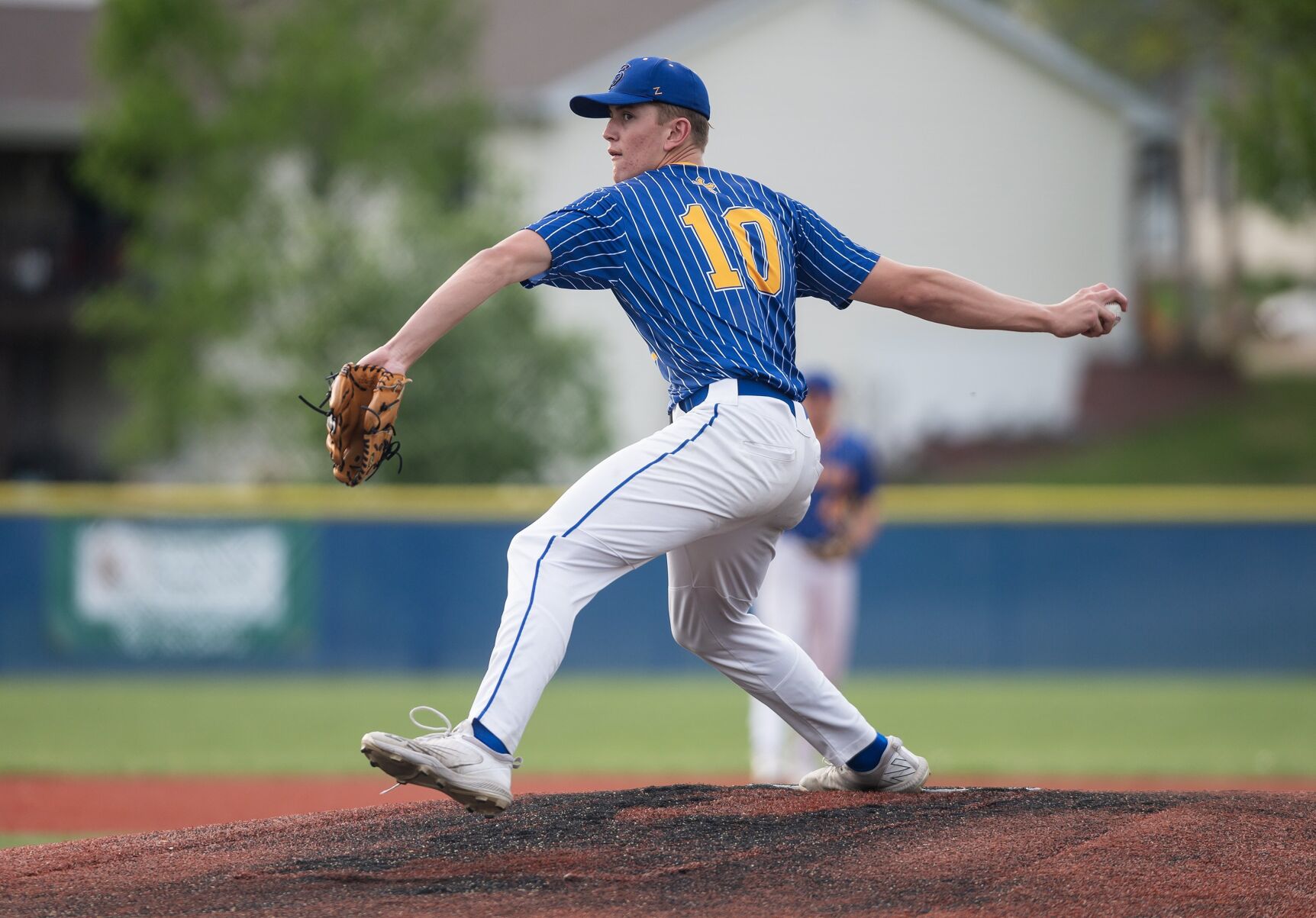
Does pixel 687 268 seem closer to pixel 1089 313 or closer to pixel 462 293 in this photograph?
pixel 462 293

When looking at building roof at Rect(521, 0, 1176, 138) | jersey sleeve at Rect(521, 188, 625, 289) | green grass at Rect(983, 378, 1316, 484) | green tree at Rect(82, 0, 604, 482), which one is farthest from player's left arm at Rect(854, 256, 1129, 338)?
green grass at Rect(983, 378, 1316, 484)

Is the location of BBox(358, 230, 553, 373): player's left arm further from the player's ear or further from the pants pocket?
the pants pocket

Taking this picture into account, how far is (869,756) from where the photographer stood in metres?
4.23

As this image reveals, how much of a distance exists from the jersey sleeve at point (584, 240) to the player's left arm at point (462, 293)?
1.8 inches

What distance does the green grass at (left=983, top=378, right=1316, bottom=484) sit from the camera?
883 inches

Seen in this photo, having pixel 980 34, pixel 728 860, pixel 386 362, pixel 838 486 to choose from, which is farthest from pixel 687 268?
pixel 980 34

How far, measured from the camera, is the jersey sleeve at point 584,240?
3.48 meters

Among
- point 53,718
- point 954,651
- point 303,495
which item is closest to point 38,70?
point 303,495

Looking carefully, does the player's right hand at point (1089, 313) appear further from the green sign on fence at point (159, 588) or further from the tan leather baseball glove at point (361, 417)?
the green sign on fence at point (159, 588)

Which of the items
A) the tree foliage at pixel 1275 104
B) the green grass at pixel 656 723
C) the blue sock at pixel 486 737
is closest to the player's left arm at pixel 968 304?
the blue sock at pixel 486 737

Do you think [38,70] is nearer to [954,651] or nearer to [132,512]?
[132,512]

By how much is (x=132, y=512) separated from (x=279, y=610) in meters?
1.46

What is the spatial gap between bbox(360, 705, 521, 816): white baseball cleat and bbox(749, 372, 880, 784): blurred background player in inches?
156

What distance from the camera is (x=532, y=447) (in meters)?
16.5
